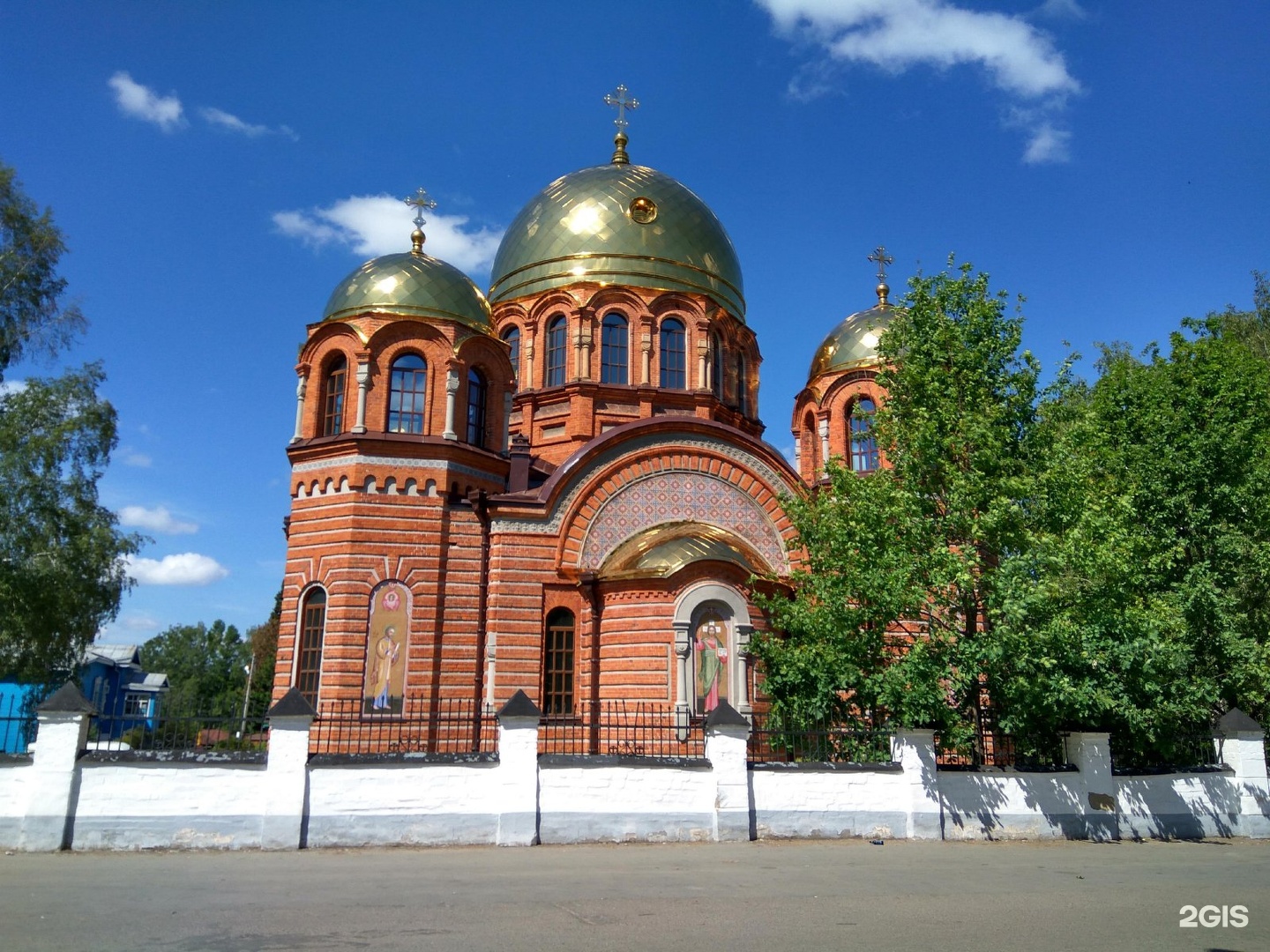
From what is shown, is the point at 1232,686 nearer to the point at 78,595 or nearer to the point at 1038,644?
the point at 1038,644

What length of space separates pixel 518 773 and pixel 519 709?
0.73m

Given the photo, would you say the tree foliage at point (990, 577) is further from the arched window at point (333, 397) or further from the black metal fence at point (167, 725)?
the arched window at point (333, 397)

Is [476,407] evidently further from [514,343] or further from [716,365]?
[716,365]

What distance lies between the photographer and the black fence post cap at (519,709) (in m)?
11.2

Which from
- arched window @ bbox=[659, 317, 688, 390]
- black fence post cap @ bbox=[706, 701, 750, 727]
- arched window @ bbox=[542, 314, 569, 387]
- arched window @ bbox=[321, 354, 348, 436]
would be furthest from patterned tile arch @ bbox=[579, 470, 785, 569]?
black fence post cap @ bbox=[706, 701, 750, 727]

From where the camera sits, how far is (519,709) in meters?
11.3

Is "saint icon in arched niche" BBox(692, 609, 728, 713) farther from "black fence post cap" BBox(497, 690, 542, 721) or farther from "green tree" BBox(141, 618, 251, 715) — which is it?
"green tree" BBox(141, 618, 251, 715)

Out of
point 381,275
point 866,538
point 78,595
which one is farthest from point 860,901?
point 78,595

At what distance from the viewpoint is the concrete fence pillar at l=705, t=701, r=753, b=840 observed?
38.7ft

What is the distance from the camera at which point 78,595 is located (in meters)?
19.8

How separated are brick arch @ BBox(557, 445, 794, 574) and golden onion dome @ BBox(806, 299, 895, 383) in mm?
5682

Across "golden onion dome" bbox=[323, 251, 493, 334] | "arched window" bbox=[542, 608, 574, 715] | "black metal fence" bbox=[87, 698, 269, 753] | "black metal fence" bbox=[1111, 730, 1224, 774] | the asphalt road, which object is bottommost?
the asphalt road

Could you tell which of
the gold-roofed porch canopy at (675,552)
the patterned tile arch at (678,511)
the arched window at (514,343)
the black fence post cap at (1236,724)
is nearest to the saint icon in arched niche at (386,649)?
the patterned tile arch at (678,511)

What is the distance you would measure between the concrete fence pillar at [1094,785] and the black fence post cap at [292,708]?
10.1 metres
